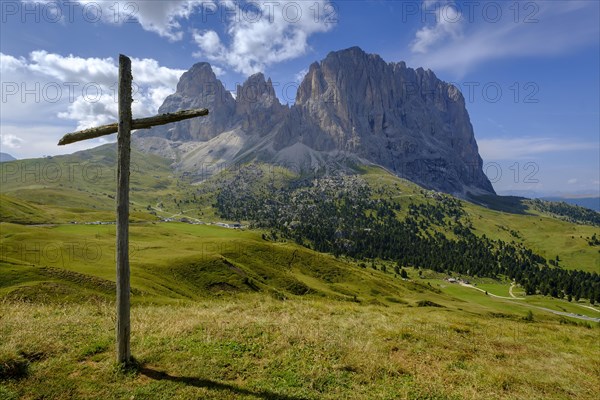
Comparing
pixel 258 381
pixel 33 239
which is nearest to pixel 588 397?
pixel 258 381

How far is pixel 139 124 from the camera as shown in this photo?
14.8m

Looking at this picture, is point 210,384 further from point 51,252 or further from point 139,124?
point 51,252

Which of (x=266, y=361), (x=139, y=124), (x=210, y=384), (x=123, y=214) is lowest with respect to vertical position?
(x=266, y=361)

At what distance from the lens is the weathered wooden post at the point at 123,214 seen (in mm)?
13570

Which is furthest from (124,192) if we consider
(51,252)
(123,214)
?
(51,252)

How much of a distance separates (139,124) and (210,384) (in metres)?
10.9

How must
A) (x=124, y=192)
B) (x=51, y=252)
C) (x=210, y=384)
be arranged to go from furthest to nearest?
(x=51, y=252)
(x=124, y=192)
(x=210, y=384)

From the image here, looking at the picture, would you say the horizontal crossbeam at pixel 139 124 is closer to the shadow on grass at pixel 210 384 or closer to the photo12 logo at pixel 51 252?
the shadow on grass at pixel 210 384

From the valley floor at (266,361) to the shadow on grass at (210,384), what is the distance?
6 centimetres

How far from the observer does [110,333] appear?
55.1 ft

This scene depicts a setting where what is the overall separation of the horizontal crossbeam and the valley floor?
897 cm

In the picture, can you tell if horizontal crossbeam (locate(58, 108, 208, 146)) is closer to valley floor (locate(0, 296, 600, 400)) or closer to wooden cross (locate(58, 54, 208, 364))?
wooden cross (locate(58, 54, 208, 364))

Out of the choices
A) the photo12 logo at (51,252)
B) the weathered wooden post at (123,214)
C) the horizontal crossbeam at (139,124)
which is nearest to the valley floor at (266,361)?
the weathered wooden post at (123,214)

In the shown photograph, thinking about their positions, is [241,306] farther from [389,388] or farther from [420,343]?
[389,388]
